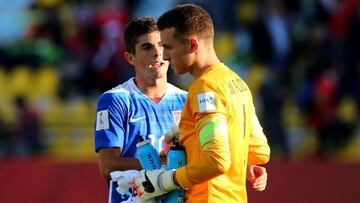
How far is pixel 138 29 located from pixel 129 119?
0.58 meters

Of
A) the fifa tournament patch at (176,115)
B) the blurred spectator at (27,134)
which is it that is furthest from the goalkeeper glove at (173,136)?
the blurred spectator at (27,134)

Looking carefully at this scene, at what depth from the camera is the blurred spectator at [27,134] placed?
46.3 feet

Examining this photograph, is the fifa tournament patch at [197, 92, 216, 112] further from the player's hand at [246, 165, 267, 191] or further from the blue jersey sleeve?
the blue jersey sleeve

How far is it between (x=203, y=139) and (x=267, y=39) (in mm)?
9707

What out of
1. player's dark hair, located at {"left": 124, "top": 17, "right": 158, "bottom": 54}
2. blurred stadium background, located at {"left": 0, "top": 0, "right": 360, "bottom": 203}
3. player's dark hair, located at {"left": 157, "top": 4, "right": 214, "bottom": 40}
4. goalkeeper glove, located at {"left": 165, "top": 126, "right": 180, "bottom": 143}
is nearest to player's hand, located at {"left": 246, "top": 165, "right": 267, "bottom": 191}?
goalkeeper glove, located at {"left": 165, "top": 126, "right": 180, "bottom": 143}

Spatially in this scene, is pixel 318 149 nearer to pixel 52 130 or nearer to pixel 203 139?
pixel 52 130

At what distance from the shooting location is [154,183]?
5527 millimetres

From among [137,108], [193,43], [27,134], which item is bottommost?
[27,134]

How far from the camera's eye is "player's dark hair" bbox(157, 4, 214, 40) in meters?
5.46

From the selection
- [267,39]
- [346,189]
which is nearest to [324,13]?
[267,39]

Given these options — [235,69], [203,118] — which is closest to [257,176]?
[203,118]

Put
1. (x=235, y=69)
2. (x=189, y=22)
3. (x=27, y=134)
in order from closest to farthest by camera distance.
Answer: (x=189, y=22) → (x=27, y=134) → (x=235, y=69)

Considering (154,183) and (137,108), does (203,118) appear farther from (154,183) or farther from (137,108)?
(137,108)

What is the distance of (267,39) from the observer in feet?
48.7
